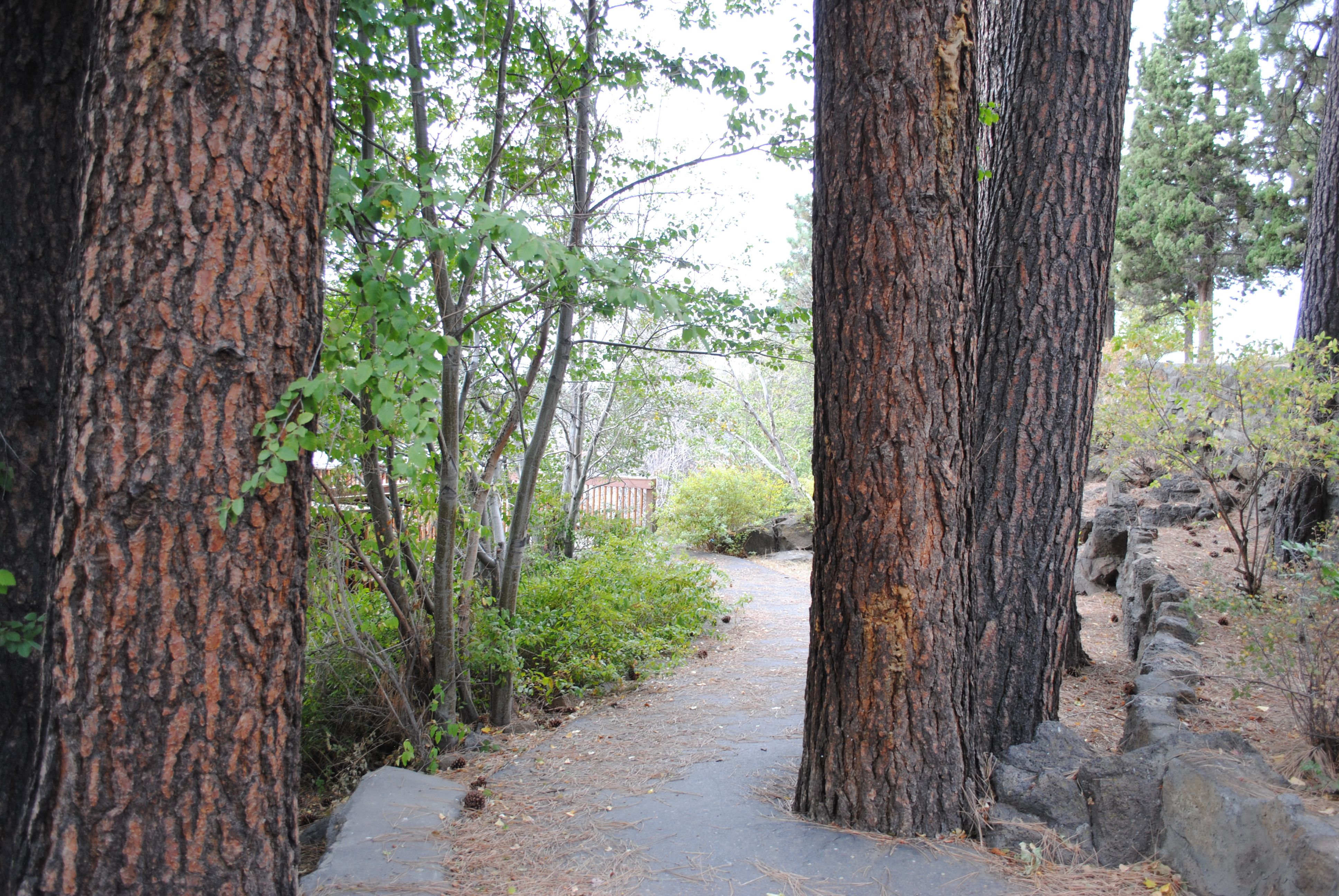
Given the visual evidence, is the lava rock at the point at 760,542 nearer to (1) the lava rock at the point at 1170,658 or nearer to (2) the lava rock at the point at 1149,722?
(1) the lava rock at the point at 1170,658

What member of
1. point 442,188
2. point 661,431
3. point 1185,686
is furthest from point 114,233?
point 661,431

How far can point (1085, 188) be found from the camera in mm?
3457

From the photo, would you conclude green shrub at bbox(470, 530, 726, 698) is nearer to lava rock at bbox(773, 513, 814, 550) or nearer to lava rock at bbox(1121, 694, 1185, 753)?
lava rock at bbox(1121, 694, 1185, 753)

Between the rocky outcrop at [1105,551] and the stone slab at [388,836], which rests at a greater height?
the rocky outcrop at [1105,551]

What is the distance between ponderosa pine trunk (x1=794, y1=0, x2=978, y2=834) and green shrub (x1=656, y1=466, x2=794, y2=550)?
11.6 m

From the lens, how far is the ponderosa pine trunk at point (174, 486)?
175 cm

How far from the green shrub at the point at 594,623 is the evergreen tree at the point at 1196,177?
13.6 meters

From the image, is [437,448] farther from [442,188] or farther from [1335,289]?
[1335,289]

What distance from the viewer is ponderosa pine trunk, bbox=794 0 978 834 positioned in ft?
9.25

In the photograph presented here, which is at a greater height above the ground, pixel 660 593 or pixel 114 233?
pixel 114 233

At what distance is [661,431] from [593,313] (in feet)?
23.5

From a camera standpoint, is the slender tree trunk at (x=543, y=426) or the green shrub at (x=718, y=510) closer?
the slender tree trunk at (x=543, y=426)

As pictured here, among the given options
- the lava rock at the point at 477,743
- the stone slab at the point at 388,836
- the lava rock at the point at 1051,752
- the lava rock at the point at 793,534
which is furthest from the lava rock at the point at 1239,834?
the lava rock at the point at 793,534

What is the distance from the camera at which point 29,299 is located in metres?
2.40
